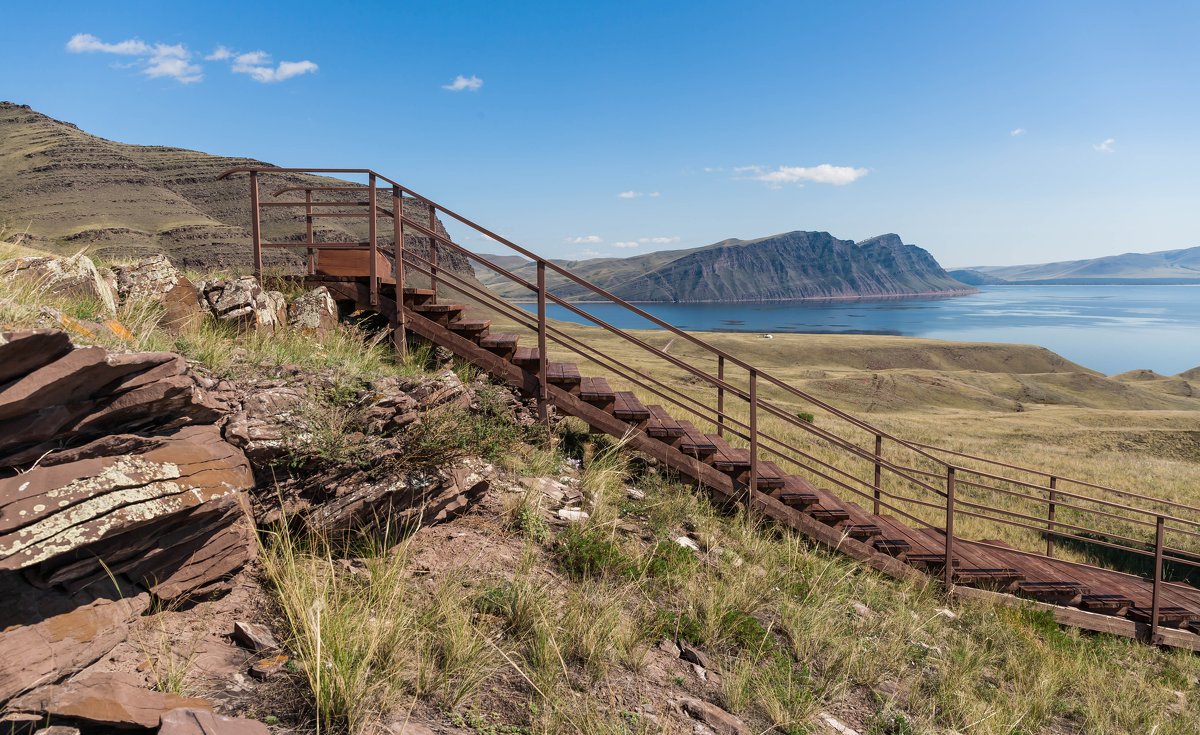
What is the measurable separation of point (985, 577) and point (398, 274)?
809 centimetres

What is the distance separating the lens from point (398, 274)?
26.5 feet

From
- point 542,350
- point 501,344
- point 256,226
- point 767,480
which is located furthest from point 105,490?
point 256,226

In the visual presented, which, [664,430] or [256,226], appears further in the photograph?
[256,226]

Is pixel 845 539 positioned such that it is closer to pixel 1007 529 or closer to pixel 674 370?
pixel 1007 529

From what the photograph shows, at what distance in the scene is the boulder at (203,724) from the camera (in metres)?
2.65

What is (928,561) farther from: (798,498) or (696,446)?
(696,446)

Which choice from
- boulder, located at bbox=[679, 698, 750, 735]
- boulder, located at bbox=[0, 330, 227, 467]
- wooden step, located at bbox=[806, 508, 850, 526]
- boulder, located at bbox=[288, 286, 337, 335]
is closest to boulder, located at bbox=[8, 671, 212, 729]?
boulder, located at bbox=[0, 330, 227, 467]

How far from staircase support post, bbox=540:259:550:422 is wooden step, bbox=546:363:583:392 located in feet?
0.36

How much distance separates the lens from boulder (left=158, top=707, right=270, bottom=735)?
8.70 ft

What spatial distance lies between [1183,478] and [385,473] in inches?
943

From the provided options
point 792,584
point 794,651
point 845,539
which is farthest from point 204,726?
point 845,539

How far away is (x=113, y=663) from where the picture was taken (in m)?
3.10

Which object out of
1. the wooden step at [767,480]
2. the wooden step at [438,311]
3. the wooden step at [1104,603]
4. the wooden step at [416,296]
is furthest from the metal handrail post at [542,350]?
the wooden step at [1104,603]

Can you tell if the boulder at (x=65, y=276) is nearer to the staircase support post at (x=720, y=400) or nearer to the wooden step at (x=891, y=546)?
the staircase support post at (x=720, y=400)
